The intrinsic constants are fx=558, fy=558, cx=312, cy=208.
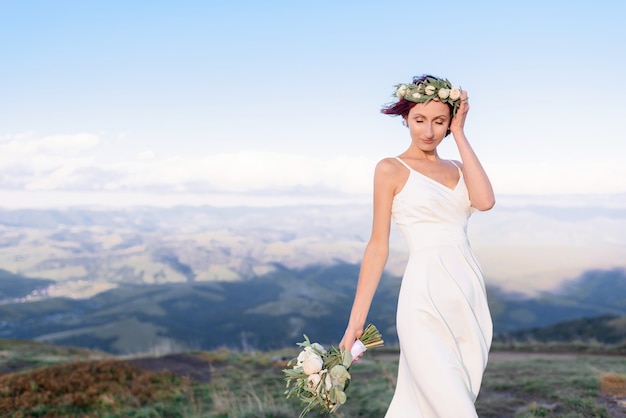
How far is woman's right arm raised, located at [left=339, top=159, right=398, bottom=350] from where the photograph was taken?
3.63 metres

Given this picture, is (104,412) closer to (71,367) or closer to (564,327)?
(71,367)

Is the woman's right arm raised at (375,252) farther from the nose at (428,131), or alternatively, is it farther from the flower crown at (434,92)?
the flower crown at (434,92)

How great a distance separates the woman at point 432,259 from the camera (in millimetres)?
3420

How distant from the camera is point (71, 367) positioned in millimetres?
12562

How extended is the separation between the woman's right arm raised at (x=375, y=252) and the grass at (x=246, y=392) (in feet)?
14.8

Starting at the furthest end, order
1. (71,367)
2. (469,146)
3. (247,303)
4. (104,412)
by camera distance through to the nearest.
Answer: (247,303) → (71,367) → (104,412) → (469,146)

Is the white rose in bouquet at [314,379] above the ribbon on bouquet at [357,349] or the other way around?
the other way around

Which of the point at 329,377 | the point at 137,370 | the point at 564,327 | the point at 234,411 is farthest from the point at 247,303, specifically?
the point at 329,377

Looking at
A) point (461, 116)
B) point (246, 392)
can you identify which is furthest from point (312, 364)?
point (246, 392)

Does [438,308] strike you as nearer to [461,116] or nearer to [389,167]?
[389,167]

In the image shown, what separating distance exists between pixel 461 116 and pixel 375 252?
1089 millimetres

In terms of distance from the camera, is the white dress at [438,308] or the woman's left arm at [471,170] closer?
the white dress at [438,308]

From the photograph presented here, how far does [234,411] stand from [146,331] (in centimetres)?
4791

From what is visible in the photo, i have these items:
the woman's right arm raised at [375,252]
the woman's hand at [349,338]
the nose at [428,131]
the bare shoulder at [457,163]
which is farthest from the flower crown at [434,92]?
the woman's hand at [349,338]
